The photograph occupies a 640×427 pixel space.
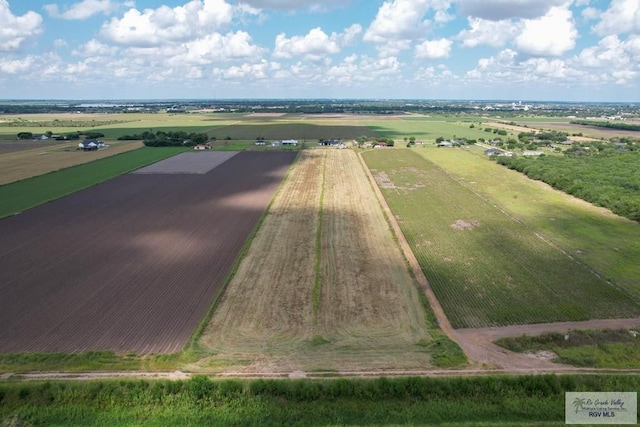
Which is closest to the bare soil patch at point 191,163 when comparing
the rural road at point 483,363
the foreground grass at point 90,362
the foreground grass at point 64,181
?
the foreground grass at point 64,181

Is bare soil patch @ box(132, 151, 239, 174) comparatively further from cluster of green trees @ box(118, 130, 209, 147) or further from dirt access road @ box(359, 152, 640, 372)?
dirt access road @ box(359, 152, 640, 372)

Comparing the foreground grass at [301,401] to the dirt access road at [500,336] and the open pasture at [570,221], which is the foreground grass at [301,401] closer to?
the dirt access road at [500,336]

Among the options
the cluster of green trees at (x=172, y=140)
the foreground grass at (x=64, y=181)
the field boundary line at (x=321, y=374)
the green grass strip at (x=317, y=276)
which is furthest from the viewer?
the cluster of green trees at (x=172, y=140)

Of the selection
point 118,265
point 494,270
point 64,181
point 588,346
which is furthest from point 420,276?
point 64,181

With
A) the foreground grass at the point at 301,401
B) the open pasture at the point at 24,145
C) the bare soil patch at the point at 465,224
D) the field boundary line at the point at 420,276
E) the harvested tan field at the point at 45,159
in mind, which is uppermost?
the open pasture at the point at 24,145

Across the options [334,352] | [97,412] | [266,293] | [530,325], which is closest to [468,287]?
[530,325]

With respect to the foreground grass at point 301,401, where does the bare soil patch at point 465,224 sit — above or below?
above

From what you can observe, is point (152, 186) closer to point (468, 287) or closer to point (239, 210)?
point (239, 210)
